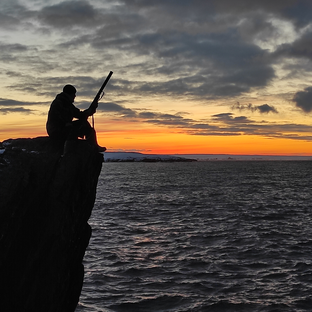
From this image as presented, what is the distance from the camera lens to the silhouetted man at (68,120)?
845cm

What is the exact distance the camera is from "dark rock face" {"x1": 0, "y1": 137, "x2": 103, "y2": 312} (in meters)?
6.90

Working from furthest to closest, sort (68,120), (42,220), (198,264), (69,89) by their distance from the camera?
(198,264) < (69,89) < (68,120) < (42,220)

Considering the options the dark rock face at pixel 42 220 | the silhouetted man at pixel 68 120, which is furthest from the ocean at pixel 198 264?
the silhouetted man at pixel 68 120

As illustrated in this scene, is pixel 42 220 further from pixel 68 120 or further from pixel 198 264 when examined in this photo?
pixel 198 264

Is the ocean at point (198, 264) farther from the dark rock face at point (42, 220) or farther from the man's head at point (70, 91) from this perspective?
the man's head at point (70, 91)

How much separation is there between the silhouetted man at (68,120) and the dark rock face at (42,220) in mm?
288

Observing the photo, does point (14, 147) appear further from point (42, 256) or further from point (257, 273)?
point (257, 273)

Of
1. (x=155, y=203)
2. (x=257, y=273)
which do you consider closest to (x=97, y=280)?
(x=257, y=273)

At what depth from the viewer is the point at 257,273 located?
16219 mm

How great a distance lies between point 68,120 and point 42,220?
8.78 ft

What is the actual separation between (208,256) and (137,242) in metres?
5.14

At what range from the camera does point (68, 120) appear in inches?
346

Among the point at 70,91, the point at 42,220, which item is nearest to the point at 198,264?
the point at 42,220

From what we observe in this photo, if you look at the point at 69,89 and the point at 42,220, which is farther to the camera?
the point at 69,89
